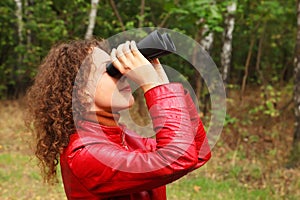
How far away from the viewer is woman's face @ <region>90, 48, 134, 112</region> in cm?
140

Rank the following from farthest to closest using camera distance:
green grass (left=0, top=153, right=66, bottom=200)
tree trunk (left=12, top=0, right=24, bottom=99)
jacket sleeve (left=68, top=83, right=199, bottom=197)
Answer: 1. tree trunk (left=12, top=0, right=24, bottom=99)
2. green grass (left=0, top=153, right=66, bottom=200)
3. jacket sleeve (left=68, top=83, right=199, bottom=197)

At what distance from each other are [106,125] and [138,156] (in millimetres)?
208

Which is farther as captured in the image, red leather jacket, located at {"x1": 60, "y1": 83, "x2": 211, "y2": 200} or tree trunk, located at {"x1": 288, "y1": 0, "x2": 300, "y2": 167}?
tree trunk, located at {"x1": 288, "y1": 0, "x2": 300, "y2": 167}

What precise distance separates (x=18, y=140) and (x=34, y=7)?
4357mm

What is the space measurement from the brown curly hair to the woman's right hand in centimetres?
18

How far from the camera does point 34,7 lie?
40.9ft

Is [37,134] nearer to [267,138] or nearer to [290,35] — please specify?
[267,138]

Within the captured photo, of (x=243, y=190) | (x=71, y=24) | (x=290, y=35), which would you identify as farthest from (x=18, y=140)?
(x=290, y=35)

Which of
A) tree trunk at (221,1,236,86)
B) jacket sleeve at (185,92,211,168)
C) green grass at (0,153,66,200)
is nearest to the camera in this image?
jacket sleeve at (185,92,211,168)

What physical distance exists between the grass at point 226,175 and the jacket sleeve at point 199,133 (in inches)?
120

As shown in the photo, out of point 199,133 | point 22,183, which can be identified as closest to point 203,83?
point 22,183

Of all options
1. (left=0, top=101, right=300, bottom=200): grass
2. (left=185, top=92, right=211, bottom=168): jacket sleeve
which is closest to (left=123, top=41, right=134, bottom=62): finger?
(left=185, top=92, right=211, bottom=168): jacket sleeve

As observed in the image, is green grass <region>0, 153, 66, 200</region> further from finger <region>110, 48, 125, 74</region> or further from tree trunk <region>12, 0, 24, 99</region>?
tree trunk <region>12, 0, 24, 99</region>

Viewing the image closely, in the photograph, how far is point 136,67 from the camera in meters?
1.32
